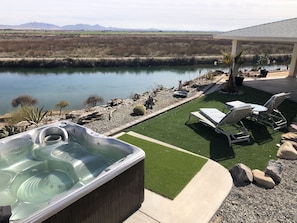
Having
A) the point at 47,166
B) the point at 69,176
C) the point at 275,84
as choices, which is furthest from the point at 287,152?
the point at 275,84

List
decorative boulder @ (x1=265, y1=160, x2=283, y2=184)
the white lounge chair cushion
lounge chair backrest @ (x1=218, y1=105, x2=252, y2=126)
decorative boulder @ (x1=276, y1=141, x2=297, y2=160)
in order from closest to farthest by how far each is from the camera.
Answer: decorative boulder @ (x1=265, y1=160, x2=283, y2=184) < decorative boulder @ (x1=276, y1=141, x2=297, y2=160) < lounge chair backrest @ (x1=218, y1=105, x2=252, y2=126) < the white lounge chair cushion

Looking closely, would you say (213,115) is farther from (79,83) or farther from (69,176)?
(79,83)

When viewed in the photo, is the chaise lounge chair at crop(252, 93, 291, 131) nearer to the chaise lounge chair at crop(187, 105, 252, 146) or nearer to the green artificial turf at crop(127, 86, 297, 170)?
the green artificial turf at crop(127, 86, 297, 170)

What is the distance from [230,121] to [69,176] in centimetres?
429

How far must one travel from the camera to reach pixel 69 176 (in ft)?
15.4

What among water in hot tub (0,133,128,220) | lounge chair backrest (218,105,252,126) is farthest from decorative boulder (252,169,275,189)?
water in hot tub (0,133,128,220)

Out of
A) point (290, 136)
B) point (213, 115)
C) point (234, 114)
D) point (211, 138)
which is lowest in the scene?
point (211, 138)

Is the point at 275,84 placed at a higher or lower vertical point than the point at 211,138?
higher

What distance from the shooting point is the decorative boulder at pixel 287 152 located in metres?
5.55

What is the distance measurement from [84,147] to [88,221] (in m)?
2.52

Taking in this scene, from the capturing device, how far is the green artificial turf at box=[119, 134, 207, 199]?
446 cm

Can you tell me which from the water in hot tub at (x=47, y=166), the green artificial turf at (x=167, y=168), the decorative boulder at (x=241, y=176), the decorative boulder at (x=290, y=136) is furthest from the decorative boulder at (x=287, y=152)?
the water in hot tub at (x=47, y=166)

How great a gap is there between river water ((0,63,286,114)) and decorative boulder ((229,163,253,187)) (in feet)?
36.0

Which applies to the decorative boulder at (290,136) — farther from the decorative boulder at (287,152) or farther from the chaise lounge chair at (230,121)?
the chaise lounge chair at (230,121)
